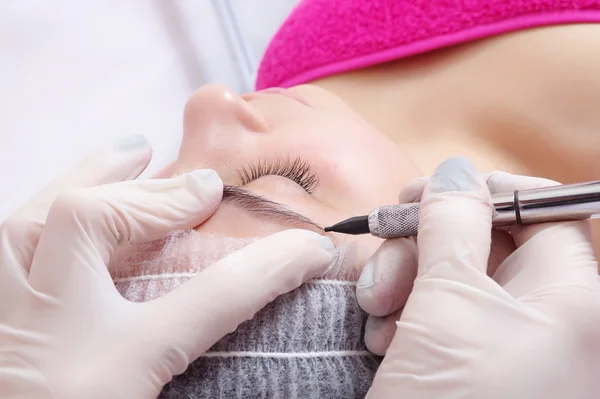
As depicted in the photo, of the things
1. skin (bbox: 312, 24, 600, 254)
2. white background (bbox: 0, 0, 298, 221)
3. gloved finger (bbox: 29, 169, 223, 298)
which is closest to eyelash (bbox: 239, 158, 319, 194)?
gloved finger (bbox: 29, 169, 223, 298)

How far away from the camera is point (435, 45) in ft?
3.84

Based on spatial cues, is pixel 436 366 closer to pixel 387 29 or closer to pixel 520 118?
pixel 520 118

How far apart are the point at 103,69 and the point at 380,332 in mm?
1236

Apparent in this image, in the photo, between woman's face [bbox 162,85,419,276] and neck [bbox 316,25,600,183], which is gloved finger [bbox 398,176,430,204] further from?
neck [bbox 316,25,600,183]

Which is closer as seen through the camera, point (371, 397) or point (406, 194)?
point (371, 397)

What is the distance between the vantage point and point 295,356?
0.65 meters

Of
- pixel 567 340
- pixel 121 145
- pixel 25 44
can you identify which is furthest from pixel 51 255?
pixel 25 44

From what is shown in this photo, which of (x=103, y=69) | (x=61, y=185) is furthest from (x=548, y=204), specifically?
(x=103, y=69)

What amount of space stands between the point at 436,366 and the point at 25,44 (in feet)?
4.45

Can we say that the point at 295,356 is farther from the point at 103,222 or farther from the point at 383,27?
the point at 383,27

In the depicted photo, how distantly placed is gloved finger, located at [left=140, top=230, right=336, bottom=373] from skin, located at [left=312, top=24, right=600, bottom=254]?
480 millimetres

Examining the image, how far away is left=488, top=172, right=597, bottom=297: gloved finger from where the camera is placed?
23.6 inches

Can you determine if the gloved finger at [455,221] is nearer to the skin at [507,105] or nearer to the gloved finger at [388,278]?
the gloved finger at [388,278]

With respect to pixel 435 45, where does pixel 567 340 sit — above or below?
below
